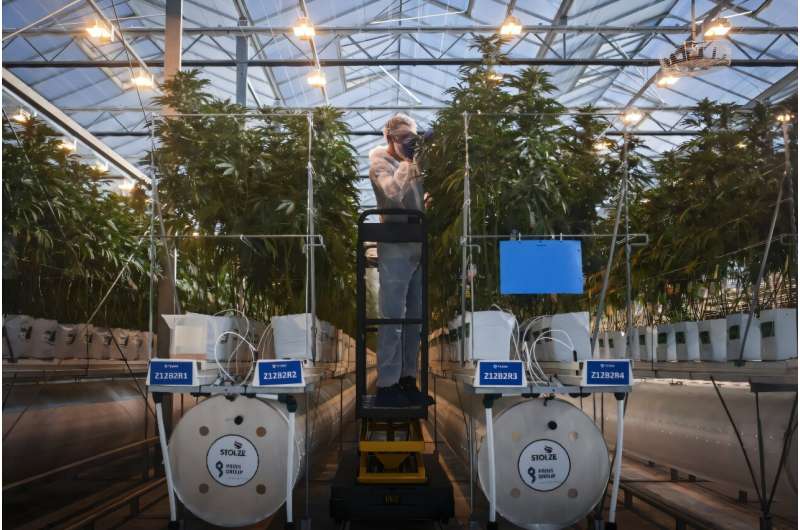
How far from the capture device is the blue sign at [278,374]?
3.89 meters

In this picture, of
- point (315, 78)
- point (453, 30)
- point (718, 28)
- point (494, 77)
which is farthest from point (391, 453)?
point (453, 30)

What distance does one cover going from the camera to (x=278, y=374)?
391cm

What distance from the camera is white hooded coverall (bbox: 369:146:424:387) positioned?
15.3ft

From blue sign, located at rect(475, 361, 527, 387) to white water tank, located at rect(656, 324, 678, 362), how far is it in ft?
6.21

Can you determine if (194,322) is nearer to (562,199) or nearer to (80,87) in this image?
(562,199)

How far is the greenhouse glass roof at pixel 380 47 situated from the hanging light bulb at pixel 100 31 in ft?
3.82

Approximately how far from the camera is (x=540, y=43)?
12.6 meters

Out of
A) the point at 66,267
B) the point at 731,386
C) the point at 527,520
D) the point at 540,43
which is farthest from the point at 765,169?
the point at 540,43

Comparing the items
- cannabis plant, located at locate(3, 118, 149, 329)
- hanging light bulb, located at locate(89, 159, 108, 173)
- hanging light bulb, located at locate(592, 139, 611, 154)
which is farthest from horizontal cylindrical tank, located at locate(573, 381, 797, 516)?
hanging light bulb, located at locate(89, 159, 108, 173)

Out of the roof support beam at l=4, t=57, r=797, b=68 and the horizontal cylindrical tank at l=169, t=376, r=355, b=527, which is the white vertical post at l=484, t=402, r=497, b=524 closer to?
the horizontal cylindrical tank at l=169, t=376, r=355, b=527

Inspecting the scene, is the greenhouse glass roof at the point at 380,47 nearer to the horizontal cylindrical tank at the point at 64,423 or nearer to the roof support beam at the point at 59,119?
the roof support beam at the point at 59,119

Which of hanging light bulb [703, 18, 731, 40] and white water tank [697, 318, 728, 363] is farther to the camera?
hanging light bulb [703, 18, 731, 40]

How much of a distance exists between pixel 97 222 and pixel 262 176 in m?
1.30

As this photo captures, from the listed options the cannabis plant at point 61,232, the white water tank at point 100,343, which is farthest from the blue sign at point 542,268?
the white water tank at point 100,343
